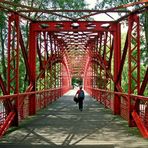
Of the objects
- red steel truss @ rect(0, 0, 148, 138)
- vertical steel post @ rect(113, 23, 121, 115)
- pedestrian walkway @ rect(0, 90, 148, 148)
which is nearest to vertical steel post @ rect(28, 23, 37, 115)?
red steel truss @ rect(0, 0, 148, 138)

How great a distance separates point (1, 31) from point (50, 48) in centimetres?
723

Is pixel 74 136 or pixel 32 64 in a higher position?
pixel 32 64

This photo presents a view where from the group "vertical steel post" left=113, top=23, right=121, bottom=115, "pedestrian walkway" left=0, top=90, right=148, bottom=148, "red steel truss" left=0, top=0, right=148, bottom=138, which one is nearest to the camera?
"pedestrian walkway" left=0, top=90, right=148, bottom=148

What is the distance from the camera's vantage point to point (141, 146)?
1052 centimetres

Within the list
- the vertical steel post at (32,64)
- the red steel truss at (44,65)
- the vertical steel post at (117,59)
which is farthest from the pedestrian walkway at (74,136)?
the vertical steel post at (32,64)

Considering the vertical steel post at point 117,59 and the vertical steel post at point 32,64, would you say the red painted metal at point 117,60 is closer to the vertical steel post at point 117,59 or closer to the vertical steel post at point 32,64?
the vertical steel post at point 117,59

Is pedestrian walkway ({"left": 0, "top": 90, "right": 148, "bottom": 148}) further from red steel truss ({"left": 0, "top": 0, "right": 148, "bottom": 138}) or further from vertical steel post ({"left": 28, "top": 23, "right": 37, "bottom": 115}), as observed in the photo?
vertical steel post ({"left": 28, "top": 23, "right": 37, "bottom": 115})

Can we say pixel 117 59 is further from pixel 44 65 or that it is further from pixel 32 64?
pixel 44 65

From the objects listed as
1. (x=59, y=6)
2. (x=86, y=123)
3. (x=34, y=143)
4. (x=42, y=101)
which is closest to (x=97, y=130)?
(x=86, y=123)

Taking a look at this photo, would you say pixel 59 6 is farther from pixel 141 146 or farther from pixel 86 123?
pixel 141 146

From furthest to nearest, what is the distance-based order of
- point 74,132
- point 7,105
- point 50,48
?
1. point 50,48
2. point 7,105
3. point 74,132

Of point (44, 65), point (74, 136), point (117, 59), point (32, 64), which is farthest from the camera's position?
point (44, 65)

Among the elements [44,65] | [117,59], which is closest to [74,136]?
[117,59]

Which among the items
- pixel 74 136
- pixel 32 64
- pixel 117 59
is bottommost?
pixel 74 136
